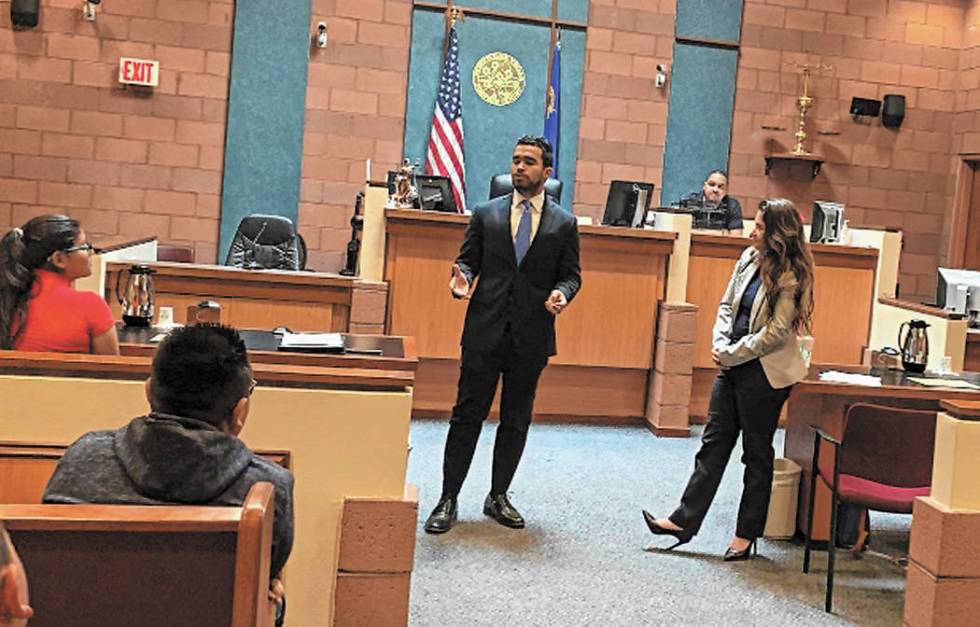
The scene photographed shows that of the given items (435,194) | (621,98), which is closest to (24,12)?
(435,194)

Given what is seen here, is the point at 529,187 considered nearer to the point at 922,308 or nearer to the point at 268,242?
the point at 922,308

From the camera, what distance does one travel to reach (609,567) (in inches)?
171

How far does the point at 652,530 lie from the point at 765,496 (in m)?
0.45

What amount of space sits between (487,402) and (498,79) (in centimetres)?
538

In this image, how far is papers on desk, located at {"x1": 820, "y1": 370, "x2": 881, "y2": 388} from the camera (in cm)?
443

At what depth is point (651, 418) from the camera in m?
6.89

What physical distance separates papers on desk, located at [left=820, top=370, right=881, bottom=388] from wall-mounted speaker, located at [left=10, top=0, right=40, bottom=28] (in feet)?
21.8

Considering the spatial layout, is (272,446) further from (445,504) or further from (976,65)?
(976,65)

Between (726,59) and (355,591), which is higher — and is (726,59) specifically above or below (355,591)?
above

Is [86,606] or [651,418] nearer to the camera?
[86,606]

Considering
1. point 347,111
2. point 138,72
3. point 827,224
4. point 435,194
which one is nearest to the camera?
point 435,194

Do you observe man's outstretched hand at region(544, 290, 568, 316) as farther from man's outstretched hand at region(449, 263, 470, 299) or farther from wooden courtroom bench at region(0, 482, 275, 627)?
wooden courtroom bench at region(0, 482, 275, 627)

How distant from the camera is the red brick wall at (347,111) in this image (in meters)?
9.27

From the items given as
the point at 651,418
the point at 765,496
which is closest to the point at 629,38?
the point at 651,418
